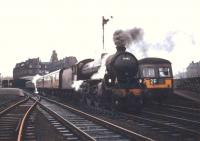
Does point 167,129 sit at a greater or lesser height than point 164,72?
lesser

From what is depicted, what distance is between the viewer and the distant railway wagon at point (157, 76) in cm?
2169

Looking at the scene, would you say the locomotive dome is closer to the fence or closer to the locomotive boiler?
the locomotive boiler

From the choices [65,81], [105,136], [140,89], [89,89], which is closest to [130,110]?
[140,89]

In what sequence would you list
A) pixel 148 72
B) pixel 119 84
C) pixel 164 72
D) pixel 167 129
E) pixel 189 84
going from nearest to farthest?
pixel 167 129
pixel 119 84
pixel 148 72
pixel 164 72
pixel 189 84

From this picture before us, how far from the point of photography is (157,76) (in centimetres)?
2206

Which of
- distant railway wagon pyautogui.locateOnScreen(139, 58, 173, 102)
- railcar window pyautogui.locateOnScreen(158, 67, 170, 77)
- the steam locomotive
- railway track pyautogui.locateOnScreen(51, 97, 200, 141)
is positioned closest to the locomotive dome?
the steam locomotive

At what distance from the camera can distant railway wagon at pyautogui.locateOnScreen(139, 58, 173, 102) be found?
21688 millimetres

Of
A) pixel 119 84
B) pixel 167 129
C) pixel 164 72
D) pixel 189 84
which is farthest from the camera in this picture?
pixel 189 84

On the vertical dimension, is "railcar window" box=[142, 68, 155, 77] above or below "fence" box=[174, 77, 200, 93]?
above

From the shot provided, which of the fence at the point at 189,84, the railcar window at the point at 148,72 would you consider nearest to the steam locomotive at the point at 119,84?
the railcar window at the point at 148,72

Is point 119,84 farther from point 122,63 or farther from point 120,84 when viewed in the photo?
point 122,63

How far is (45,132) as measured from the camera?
35.8 ft

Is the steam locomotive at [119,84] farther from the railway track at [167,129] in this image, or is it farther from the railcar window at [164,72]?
the railcar window at [164,72]

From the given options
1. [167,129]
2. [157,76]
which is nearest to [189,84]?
[157,76]
